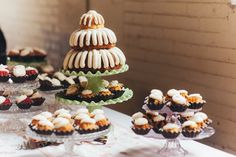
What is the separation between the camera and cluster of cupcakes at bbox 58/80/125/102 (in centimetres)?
178

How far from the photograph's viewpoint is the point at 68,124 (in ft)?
5.06

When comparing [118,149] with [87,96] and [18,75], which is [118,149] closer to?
[87,96]

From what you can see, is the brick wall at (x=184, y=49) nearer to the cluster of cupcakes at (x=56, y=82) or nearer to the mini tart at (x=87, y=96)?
the cluster of cupcakes at (x=56, y=82)

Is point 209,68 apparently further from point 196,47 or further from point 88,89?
point 88,89

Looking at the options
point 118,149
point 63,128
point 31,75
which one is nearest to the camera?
point 63,128

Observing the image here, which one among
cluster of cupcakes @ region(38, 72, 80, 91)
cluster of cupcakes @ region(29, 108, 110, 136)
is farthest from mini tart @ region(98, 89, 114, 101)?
cluster of cupcakes @ region(38, 72, 80, 91)

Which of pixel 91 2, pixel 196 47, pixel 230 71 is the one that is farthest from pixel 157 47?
pixel 91 2

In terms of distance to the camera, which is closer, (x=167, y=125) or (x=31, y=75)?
(x=167, y=125)

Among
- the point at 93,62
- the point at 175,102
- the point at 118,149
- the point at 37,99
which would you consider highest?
the point at 93,62

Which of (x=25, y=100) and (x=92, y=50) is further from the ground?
(x=92, y=50)

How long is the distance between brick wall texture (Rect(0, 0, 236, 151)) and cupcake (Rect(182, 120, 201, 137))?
1.94ft

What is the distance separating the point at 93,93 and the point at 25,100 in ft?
1.04

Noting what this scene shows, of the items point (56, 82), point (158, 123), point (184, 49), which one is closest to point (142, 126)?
point (158, 123)

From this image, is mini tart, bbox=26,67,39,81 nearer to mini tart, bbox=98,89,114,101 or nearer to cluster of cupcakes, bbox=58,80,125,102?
cluster of cupcakes, bbox=58,80,125,102
